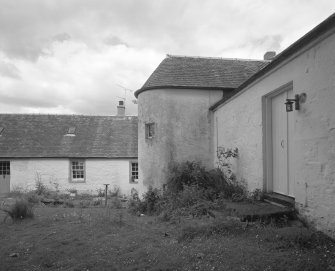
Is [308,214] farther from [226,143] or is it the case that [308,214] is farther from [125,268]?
[226,143]

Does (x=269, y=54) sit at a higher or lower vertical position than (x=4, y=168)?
higher

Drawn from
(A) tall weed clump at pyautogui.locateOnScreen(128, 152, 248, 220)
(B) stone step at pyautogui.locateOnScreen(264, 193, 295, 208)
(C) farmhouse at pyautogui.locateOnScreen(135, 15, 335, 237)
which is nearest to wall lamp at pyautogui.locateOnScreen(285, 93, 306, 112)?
(C) farmhouse at pyautogui.locateOnScreen(135, 15, 335, 237)

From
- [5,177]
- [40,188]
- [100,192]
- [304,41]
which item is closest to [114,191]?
[100,192]

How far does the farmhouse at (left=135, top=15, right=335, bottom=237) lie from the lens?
18.0ft

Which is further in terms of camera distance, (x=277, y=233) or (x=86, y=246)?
(x=86, y=246)

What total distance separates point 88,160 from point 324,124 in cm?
1946

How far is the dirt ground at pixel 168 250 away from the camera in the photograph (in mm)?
4570

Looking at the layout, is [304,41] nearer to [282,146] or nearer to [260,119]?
[282,146]

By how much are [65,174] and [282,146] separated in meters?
18.3

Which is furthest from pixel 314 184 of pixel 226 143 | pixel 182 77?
pixel 182 77

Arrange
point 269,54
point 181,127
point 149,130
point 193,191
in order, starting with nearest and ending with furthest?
point 193,191 → point 181,127 → point 149,130 → point 269,54

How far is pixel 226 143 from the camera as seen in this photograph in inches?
424

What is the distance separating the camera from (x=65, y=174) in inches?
893

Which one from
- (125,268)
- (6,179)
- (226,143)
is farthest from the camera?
(6,179)
